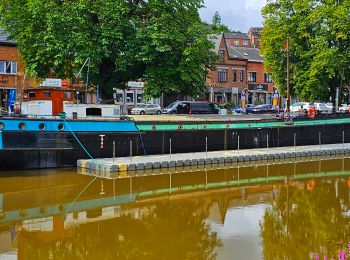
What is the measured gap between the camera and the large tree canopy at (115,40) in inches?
1178

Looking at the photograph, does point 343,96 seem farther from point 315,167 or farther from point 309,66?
point 315,167

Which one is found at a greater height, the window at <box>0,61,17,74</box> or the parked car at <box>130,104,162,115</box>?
the window at <box>0,61,17,74</box>

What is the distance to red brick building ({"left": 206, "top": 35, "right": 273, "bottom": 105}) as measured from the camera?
229ft

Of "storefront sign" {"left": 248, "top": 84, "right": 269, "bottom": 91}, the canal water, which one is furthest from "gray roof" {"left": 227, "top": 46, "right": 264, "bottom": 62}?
the canal water

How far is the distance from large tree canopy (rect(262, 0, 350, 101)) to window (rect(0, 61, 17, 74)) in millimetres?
22705

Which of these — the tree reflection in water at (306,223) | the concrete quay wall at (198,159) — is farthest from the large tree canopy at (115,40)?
the tree reflection in water at (306,223)

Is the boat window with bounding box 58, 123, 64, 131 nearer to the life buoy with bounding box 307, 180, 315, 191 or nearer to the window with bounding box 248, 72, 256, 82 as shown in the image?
the life buoy with bounding box 307, 180, 315, 191

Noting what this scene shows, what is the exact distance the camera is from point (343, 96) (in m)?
49.1

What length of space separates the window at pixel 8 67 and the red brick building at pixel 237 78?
27.1 m

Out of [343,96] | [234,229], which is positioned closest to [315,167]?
[234,229]

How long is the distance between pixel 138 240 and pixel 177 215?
10.9ft

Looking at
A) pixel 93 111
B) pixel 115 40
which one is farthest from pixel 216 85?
pixel 93 111

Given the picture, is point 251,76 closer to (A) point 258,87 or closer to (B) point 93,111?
(A) point 258,87

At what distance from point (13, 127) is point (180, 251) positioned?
14.9m
